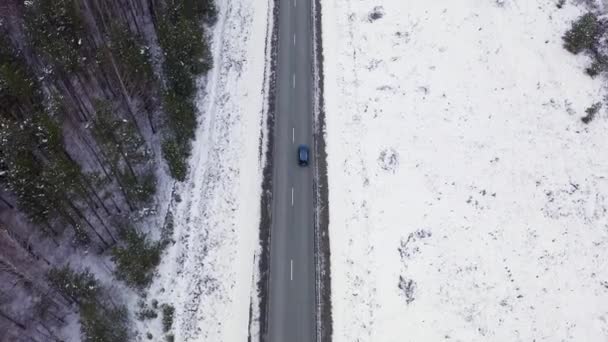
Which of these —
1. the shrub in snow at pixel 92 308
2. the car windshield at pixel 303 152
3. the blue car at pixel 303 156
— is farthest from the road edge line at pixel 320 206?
the shrub in snow at pixel 92 308

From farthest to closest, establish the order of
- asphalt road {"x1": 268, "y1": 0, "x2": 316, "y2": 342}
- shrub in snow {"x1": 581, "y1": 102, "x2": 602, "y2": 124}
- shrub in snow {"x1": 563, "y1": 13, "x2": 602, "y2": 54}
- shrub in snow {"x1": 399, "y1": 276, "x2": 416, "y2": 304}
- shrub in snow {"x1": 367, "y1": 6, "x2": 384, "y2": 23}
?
shrub in snow {"x1": 367, "y1": 6, "x2": 384, "y2": 23}
shrub in snow {"x1": 563, "y1": 13, "x2": 602, "y2": 54}
shrub in snow {"x1": 581, "y1": 102, "x2": 602, "y2": 124}
shrub in snow {"x1": 399, "y1": 276, "x2": 416, "y2": 304}
asphalt road {"x1": 268, "y1": 0, "x2": 316, "y2": 342}

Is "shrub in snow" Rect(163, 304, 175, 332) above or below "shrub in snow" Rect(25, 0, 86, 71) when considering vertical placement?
below

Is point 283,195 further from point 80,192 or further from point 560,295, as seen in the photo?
point 560,295

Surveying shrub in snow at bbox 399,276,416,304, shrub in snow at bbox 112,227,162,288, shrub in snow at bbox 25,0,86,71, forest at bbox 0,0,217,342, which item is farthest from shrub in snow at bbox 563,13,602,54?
shrub in snow at bbox 25,0,86,71

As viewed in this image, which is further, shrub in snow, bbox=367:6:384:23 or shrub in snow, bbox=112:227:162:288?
shrub in snow, bbox=367:6:384:23

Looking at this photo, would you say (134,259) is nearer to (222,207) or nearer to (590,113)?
(222,207)

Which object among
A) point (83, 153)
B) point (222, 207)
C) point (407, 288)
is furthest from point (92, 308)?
Answer: point (407, 288)

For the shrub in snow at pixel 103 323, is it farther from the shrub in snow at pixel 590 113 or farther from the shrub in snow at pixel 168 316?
the shrub in snow at pixel 590 113

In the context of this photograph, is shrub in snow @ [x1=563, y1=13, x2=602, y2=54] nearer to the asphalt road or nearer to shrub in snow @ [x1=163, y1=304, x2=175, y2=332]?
the asphalt road

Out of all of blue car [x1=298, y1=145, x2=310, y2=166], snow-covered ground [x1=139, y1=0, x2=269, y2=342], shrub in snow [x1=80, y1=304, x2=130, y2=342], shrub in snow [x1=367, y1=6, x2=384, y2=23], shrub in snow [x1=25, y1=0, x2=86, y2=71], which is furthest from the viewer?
shrub in snow [x1=367, y1=6, x2=384, y2=23]

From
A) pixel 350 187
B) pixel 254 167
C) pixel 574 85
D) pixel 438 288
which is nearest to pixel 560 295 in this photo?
pixel 438 288
